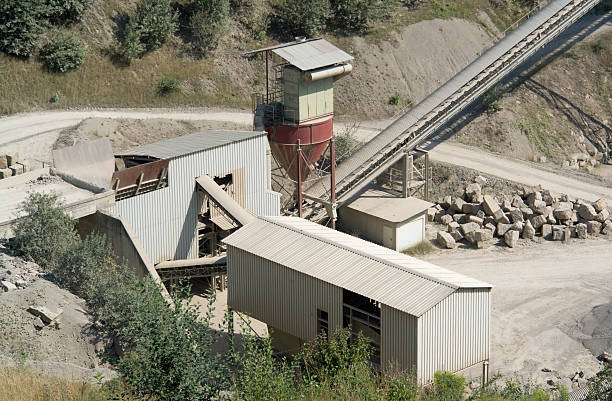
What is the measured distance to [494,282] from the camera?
44.2 metres

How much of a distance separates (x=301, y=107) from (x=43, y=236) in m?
13.9

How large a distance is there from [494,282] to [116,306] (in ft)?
63.0

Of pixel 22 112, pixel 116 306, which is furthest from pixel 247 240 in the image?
pixel 22 112

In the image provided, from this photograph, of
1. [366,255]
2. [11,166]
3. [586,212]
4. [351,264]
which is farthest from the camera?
[586,212]

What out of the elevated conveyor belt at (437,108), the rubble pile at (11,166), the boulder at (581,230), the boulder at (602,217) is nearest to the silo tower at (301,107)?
the elevated conveyor belt at (437,108)

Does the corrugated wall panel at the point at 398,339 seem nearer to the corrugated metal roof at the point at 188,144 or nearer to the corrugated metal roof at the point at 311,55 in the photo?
the corrugated metal roof at the point at 188,144

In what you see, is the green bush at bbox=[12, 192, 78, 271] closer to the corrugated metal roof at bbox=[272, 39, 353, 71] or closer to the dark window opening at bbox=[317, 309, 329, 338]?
the dark window opening at bbox=[317, 309, 329, 338]

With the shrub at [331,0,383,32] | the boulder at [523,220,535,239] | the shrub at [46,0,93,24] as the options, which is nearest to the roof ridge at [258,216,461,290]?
the boulder at [523,220,535,239]

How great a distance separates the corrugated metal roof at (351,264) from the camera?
1246 inches

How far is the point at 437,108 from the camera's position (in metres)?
50.2

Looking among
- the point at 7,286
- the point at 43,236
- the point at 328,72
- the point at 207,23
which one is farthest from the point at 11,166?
the point at 207,23

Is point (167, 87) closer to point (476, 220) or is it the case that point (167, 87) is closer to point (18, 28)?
point (18, 28)

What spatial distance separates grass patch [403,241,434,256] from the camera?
47.7 meters

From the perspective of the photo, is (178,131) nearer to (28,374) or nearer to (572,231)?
(572,231)
